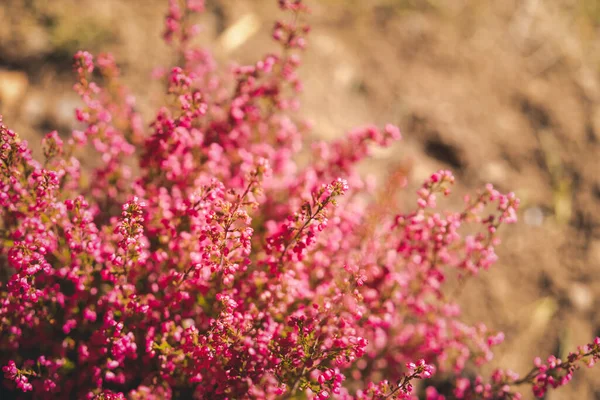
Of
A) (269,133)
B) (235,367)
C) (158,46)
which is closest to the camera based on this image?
(235,367)

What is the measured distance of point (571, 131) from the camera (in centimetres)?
481

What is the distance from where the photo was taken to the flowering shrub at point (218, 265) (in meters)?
1.99

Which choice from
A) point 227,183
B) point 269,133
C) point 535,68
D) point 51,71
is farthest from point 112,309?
point 535,68

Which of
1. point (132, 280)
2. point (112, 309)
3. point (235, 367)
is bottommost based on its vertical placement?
point (235, 367)

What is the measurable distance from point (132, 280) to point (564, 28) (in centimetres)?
578

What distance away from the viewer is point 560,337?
12.0 ft

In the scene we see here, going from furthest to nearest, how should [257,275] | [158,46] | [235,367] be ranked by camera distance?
[158,46] → [257,275] → [235,367]

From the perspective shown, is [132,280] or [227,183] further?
[227,183]

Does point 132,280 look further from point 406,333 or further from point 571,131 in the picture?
point 571,131

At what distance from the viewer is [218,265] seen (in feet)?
6.48

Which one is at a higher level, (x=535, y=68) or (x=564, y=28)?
(x=564, y=28)

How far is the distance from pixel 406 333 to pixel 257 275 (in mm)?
1272

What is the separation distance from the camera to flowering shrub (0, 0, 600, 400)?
199cm

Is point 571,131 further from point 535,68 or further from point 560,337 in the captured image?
point 560,337
